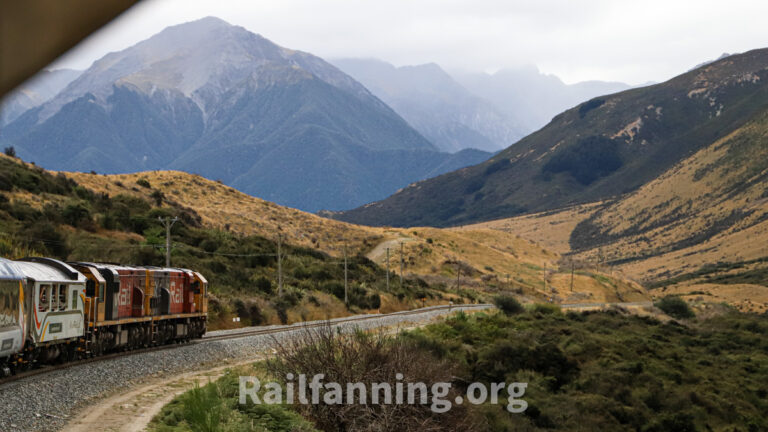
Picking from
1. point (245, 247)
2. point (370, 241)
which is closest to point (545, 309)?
point (245, 247)

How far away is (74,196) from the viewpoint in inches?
2431

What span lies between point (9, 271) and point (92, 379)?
3151mm

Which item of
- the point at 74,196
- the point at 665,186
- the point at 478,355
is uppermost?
A: the point at 665,186

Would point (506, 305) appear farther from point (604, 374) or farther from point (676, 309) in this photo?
point (676, 309)

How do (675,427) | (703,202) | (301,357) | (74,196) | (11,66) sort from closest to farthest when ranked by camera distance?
1. (11,66)
2. (301,357)
3. (675,427)
4. (74,196)
5. (703,202)

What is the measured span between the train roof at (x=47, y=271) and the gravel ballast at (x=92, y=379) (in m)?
2.33

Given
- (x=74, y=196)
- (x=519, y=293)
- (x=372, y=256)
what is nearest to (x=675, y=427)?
(x=74, y=196)

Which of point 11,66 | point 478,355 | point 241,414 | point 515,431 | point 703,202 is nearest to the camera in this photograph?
A: point 11,66

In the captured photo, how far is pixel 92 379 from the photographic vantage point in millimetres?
17938

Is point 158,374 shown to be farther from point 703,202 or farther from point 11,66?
point 703,202

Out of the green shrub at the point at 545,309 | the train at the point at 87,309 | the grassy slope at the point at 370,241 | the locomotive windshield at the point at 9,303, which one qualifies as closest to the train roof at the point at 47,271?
the train at the point at 87,309

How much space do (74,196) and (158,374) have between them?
1788 inches

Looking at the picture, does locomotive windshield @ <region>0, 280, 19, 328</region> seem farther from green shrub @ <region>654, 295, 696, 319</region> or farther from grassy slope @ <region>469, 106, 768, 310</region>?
grassy slope @ <region>469, 106, 768, 310</region>

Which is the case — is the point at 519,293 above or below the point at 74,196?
below
